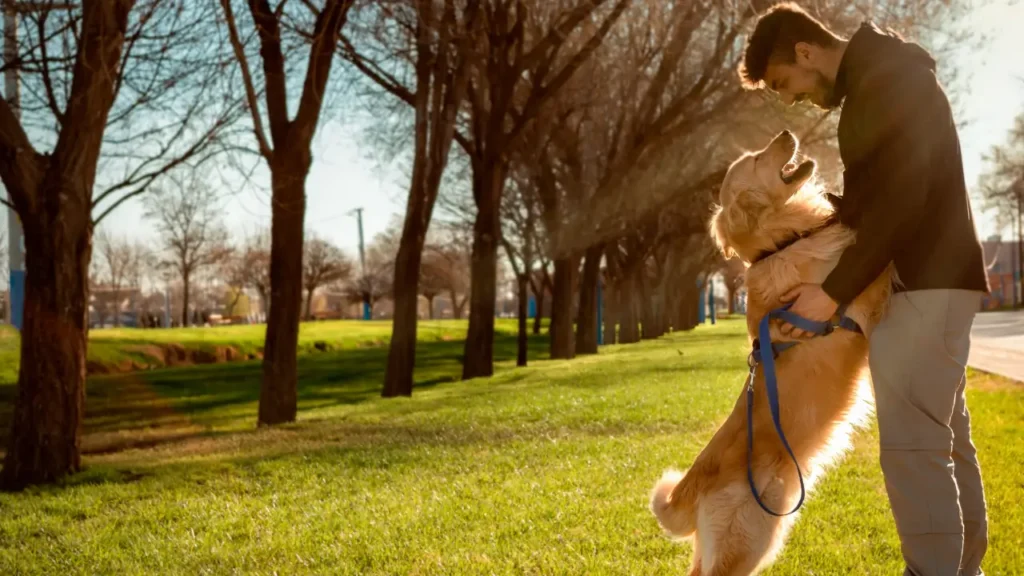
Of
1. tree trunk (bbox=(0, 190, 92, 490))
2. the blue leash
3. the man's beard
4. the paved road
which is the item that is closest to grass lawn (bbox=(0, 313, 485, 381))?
tree trunk (bbox=(0, 190, 92, 490))

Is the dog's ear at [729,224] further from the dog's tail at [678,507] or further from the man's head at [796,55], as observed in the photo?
the dog's tail at [678,507]

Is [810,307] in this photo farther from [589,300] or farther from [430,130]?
[589,300]

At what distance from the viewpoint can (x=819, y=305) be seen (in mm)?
3197

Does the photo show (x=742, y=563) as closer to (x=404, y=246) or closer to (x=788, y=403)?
(x=788, y=403)

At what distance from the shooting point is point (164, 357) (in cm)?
3059

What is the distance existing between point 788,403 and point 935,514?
0.61 metres

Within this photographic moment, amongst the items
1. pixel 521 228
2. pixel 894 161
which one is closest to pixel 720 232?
pixel 894 161

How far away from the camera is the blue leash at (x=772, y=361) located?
3127mm

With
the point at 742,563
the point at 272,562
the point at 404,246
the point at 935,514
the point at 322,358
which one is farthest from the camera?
the point at 322,358

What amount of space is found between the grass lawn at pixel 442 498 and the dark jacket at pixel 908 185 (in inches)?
67.8

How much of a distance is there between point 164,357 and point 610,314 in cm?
1758

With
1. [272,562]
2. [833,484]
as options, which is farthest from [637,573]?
[833,484]

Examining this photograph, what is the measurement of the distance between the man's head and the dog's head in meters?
0.25

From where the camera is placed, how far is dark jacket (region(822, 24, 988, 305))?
2.93 m
